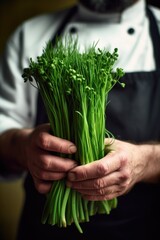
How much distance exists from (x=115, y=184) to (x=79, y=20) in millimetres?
693

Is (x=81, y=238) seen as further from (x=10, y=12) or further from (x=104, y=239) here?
(x=10, y=12)

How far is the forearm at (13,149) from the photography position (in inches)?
41.1

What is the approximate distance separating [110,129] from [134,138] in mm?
91

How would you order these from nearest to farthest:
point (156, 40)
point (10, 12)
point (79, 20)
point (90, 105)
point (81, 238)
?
point (90, 105) → point (81, 238) → point (156, 40) → point (79, 20) → point (10, 12)

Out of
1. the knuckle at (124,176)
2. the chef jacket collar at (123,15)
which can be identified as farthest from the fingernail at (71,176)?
the chef jacket collar at (123,15)

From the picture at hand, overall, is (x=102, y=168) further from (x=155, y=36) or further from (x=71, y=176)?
(x=155, y=36)

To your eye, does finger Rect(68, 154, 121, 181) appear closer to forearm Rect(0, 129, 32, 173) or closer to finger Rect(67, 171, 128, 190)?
finger Rect(67, 171, 128, 190)

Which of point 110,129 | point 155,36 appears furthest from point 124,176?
point 155,36

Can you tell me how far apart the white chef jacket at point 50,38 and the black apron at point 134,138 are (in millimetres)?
85

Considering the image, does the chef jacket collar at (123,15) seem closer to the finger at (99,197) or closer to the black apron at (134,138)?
the black apron at (134,138)

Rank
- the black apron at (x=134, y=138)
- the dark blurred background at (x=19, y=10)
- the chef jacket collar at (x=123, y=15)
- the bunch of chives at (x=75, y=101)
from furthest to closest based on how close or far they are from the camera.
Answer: the dark blurred background at (x=19, y=10)
the chef jacket collar at (x=123, y=15)
the black apron at (x=134, y=138)
the bunch of chives at (x=75, y=101)

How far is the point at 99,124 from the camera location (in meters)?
0.81

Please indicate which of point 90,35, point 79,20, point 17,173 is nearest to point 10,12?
point 79,20


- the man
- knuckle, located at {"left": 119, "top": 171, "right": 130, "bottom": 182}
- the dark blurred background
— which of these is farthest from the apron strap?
the dark blurred background
